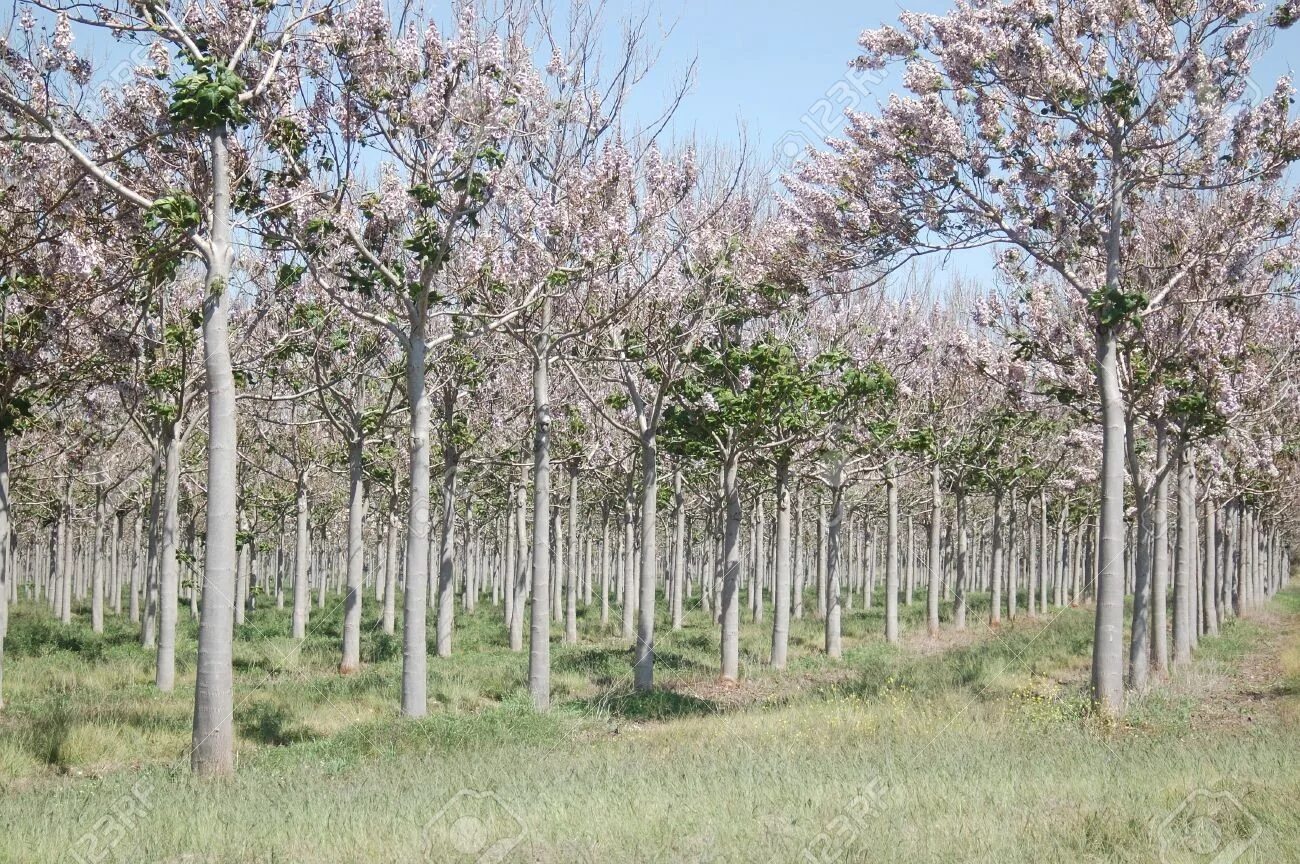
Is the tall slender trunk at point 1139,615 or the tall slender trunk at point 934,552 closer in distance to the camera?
the tall slender trunk at point 1139,615

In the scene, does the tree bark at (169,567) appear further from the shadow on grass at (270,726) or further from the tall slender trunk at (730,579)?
the tall slender trunk at (730,579)

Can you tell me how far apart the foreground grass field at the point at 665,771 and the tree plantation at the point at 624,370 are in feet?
0.22

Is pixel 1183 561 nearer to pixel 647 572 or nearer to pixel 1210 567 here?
pixel 1210 567

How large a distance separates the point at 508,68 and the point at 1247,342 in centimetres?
1188

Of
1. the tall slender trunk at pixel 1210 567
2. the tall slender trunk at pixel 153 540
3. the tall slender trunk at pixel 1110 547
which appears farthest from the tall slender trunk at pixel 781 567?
the tall slender trunk at pixel 153 540

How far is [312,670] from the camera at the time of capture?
63.9 ft

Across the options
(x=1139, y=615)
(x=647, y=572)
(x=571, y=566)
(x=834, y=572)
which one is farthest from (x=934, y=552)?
(x=647, y=572)

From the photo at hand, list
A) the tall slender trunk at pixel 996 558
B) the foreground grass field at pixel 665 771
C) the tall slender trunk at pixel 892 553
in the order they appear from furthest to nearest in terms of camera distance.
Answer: the tall slender trunk at pixel 996 558 → the tall slender trunk at pixel 892 553 → the foreground grass field at pixel 665 771

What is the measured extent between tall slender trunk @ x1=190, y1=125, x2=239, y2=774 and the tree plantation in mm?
40

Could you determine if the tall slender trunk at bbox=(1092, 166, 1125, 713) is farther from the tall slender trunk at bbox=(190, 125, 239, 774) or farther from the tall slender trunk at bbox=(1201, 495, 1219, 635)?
the tall slender trunk at bbox=(1201, 495, 1219, 635)

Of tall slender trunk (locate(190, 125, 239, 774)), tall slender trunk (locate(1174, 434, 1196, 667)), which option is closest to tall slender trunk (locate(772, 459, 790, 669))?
tall slender trunk (locate(1174, 434, 1196, 667))

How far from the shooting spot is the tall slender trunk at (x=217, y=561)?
8.65 m

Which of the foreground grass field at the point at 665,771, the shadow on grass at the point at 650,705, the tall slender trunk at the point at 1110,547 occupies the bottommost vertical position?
the shadow on grass at the point at 650,705

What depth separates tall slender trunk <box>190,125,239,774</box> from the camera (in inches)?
340
